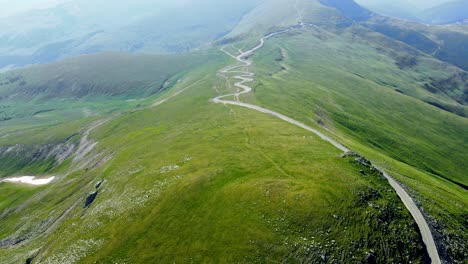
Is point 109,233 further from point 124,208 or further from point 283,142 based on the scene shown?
point 283,142

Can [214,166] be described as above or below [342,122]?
above

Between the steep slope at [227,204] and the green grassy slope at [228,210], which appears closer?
the green grassy slope at [228,210]

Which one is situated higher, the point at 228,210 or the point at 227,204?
the point at 227,204

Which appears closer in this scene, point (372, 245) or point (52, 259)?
point (372, 245)

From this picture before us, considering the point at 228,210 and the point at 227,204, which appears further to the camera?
the point at 227,204

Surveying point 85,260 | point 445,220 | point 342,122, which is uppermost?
point 85,260

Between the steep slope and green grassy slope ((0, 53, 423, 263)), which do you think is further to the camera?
the steep slope

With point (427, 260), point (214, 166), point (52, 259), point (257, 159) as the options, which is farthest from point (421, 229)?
point (52, 259)

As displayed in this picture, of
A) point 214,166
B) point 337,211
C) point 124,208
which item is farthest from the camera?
point 214,166
